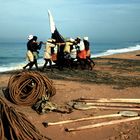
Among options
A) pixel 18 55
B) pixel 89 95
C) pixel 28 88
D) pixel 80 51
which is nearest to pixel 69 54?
pixel 80 51

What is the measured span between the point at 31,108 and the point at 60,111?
0.98m

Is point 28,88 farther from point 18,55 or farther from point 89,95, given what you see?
point 18,55

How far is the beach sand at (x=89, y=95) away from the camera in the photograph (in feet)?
29.8

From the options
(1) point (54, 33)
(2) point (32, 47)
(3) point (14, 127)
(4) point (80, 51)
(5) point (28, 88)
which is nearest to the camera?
(3) point (14, 127)

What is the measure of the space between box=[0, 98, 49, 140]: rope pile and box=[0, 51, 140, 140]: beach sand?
2.15 feet

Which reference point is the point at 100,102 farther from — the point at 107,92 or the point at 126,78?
the point at 126,78

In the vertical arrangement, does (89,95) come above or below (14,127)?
below

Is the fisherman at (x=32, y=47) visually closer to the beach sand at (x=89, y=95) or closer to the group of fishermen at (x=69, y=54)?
the group of fishermen at (x=69, y=54)

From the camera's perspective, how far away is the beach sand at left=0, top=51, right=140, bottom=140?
357 inches

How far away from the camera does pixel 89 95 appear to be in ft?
42.2

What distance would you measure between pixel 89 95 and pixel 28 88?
2.09 metres

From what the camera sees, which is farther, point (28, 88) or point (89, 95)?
point (89, 95)

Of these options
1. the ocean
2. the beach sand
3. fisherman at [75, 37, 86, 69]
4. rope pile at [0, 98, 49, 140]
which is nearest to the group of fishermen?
fisherman at [75, 37, 86, 69]

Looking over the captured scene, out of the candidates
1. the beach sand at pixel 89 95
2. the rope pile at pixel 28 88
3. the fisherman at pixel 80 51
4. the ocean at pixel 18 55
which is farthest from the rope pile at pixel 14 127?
the ocean at pixel 18 55
